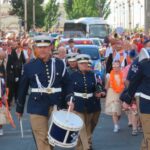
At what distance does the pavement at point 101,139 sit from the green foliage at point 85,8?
89.6 meters

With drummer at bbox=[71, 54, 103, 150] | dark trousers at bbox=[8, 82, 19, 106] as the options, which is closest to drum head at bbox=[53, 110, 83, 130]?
drummer at bbox=[71, 54, 103, 150]

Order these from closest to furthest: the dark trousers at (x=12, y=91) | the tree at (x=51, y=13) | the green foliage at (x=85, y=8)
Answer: the dark trousers at (x=12, y=91)
the tree at (x=51, y=13)
the green foliage at (x=85, y=8)

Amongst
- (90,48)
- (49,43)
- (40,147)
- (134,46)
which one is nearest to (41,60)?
(49,43)

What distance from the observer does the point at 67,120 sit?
8.30 meters

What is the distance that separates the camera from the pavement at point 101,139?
11942 mm

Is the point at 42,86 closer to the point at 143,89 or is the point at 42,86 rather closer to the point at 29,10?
the point at 143,89

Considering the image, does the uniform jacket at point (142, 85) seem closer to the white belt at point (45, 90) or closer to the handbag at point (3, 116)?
the white belt at point (45, 90)

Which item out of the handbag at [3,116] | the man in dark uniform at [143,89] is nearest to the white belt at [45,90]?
the man in dark uniform at [143,89]

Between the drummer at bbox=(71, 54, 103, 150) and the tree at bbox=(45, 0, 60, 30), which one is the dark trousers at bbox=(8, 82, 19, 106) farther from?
the tree at bbox=(45, 0, 60, 30)

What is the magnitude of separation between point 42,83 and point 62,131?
0.85 meters

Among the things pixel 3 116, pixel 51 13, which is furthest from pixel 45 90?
pixel 51 13

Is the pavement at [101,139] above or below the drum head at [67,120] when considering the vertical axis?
below

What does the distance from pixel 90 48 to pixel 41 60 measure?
594 inches

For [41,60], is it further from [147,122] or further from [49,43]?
[147,122]
